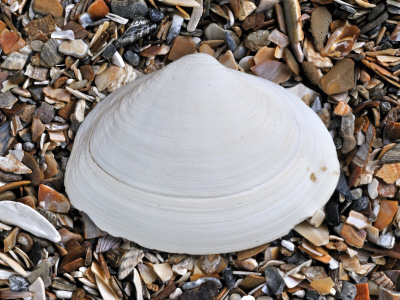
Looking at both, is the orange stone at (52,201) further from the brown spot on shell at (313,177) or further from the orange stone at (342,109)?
the orange stone at (342,109)

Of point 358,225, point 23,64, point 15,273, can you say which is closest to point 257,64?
point 358,225

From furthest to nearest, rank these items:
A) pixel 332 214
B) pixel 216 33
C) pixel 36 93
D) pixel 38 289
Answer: pixel 216 33
pixel 36 93
pixel 332 214
pixel 38 289

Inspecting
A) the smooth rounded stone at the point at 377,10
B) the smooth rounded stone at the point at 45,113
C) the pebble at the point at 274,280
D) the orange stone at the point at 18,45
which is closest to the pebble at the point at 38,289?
the smooth rounded stone at the point at 45,113

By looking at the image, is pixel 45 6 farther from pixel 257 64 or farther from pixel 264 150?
pixel 264 150

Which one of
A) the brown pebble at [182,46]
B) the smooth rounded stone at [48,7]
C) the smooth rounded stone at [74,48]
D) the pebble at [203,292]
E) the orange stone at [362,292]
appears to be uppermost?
the smooth rounded stone at [48,7]

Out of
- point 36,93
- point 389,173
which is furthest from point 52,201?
point 389,173

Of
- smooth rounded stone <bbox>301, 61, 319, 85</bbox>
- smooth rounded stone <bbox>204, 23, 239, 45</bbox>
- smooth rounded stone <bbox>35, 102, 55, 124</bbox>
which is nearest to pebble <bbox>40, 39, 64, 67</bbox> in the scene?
smooth rounded stone <bbox>35, 102, 55, 124</bbox>

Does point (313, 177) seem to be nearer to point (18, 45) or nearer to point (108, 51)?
point (108, 51)

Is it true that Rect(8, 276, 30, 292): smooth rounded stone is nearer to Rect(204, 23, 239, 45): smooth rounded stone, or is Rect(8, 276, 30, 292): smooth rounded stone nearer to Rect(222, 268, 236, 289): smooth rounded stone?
Rect(222, 268, 236, 289): smooth rounded stone
